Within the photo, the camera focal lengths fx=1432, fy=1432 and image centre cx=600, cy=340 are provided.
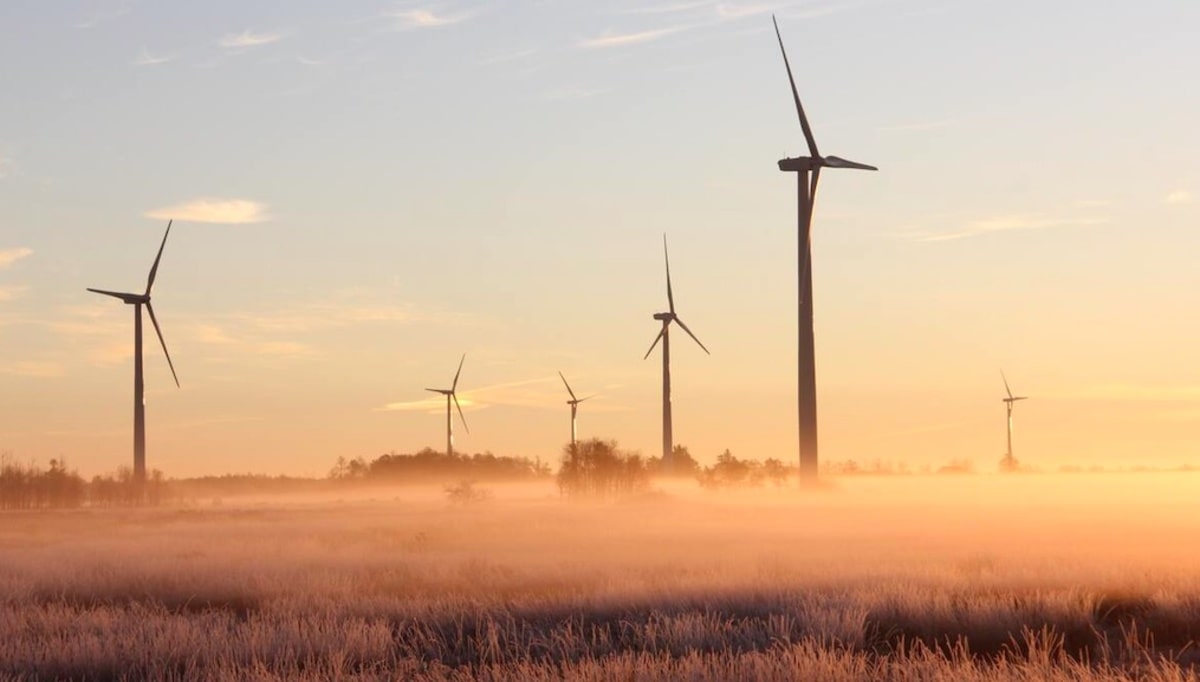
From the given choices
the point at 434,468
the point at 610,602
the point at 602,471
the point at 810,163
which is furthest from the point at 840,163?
the point at 434,468

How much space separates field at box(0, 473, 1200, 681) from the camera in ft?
56.7

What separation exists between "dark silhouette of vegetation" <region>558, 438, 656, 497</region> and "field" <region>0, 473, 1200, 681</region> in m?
29.5

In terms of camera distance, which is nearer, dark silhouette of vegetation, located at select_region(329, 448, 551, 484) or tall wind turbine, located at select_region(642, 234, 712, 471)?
tall wind turbine, located at select_region(642, 234, 712, 471)

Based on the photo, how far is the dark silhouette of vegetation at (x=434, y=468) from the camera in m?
152

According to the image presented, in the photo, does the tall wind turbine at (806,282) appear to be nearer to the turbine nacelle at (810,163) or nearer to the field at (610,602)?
the turbine nacelle at (810,163)

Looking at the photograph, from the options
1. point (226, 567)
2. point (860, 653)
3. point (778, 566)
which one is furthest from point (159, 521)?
point (860, 653)

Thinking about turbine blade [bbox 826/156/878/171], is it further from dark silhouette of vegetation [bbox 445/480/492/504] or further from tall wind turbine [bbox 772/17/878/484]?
dark silhouette of vegetation [bbox 445/480/492/504]

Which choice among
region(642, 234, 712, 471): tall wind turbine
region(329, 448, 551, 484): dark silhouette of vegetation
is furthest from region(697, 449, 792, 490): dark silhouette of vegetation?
region(329, 448, 551, 484): dark silhouette of vegetation

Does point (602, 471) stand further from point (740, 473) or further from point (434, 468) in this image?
point (434, 468)

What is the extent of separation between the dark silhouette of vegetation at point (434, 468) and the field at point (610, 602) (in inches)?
3876

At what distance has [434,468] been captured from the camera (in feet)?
503

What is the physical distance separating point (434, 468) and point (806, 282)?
92.7m

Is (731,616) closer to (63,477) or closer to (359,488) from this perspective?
(63,477)

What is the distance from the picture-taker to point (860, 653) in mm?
17984
